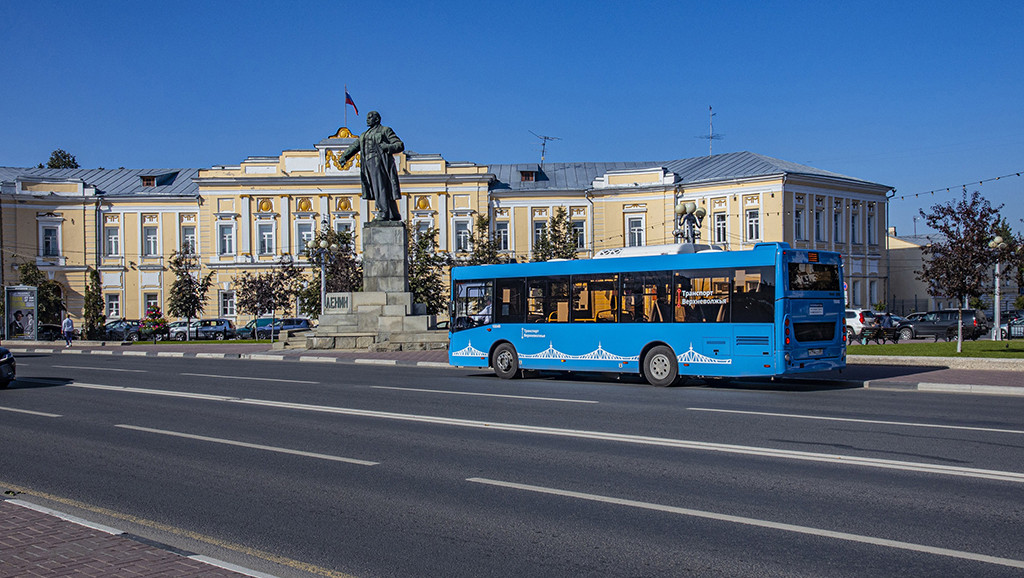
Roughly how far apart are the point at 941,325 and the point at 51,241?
58.5m

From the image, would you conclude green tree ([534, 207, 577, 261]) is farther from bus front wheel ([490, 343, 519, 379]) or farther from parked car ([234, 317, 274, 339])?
bus front wheel ([490, 343, 519, 379])

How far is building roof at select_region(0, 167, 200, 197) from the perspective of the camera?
66.7m

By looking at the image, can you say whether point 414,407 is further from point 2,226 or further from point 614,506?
point 2,226

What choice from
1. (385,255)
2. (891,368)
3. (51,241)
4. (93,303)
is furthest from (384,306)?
(51,241)

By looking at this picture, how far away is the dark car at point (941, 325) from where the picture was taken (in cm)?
4000

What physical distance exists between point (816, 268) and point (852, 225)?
4733 centimetres

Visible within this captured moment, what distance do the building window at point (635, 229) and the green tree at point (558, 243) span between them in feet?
22.4

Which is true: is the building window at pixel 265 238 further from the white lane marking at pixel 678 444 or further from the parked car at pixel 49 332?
the white lane marking at pixel 678 444

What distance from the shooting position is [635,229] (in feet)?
208

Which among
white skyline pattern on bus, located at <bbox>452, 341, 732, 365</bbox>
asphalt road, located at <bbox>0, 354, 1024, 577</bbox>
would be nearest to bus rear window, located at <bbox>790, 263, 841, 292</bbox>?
white skyline pattern on bus, located at <bbox>452, 341, 732, 365</bbox>

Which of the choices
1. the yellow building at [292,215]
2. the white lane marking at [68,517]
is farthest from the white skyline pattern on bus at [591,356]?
the yellow building at [292,215]

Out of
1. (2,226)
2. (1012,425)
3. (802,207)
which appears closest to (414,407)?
(1012,425)

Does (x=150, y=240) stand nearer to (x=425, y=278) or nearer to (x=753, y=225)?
(x=425, y=278)

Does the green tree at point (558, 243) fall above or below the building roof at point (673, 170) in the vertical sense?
below
